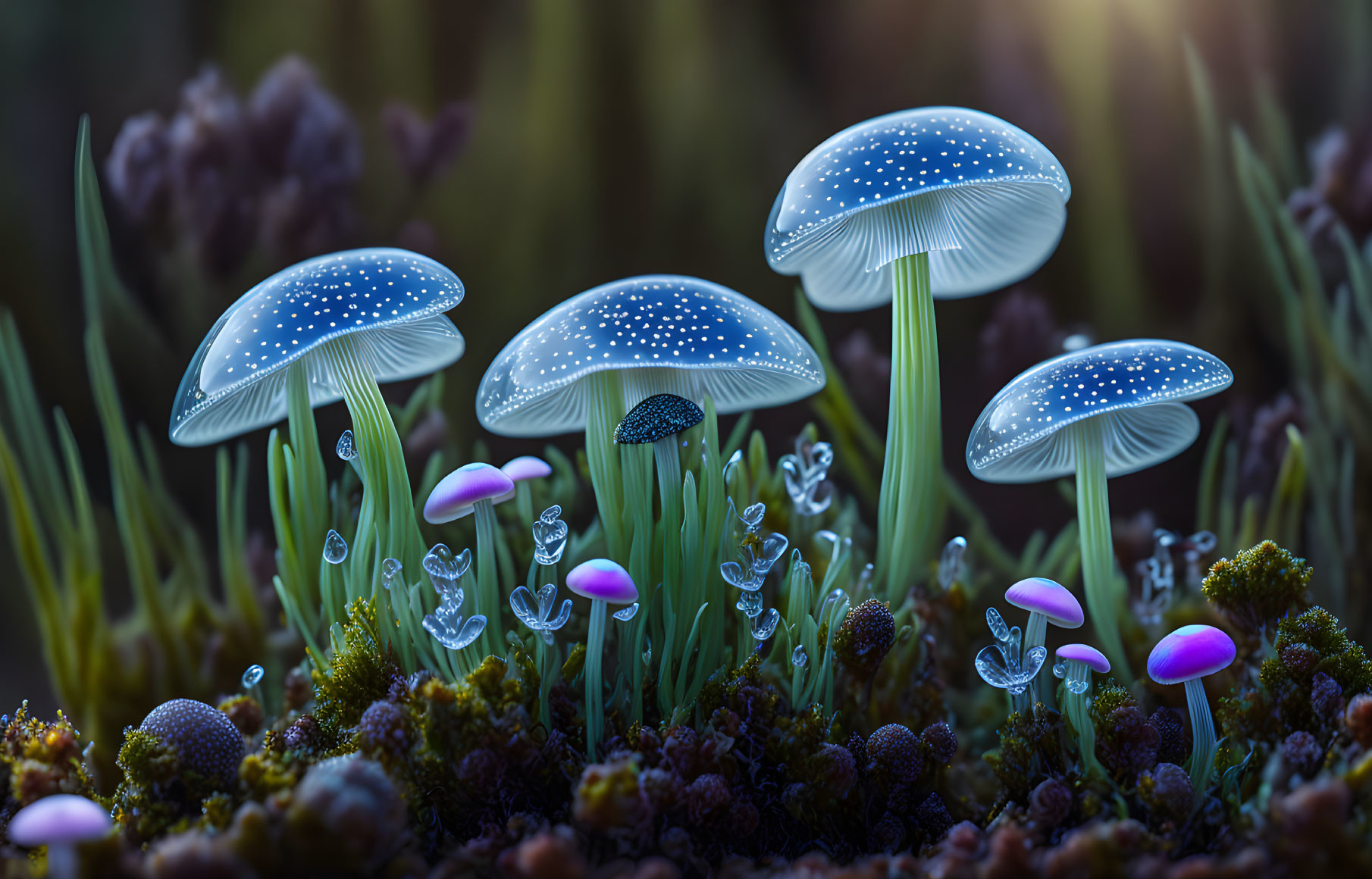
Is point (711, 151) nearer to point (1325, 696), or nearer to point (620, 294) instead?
point (620, 294)

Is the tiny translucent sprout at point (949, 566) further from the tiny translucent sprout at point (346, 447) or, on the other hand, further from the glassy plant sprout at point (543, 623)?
the tiny translucent sprout at point (346, 447)

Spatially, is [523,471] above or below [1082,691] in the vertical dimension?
above

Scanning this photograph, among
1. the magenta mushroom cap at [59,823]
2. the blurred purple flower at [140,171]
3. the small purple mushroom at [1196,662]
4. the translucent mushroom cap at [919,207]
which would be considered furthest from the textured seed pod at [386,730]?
the blurred purple flower at [140,171]

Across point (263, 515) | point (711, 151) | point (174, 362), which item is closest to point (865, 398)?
point (711, 151)

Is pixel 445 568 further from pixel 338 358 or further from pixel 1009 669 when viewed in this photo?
pixel 1009 669

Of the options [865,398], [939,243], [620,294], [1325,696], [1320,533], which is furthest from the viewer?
[865,398]

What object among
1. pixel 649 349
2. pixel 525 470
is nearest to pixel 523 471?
pixel 525 470
